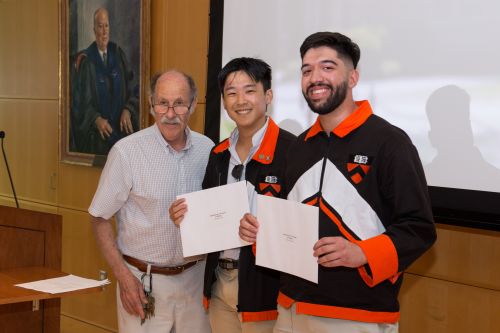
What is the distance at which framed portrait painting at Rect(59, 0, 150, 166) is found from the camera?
441cm

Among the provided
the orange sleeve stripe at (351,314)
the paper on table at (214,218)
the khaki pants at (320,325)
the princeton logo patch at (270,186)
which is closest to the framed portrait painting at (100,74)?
the paper on table at (214,218)

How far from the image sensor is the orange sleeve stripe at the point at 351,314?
1.83m

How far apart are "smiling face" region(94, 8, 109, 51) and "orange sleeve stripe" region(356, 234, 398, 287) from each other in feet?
11.3

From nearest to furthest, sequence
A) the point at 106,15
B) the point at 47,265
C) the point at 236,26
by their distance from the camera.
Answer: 1. the point at 47,265
2. the point at 236,26
3. the point at 106,15

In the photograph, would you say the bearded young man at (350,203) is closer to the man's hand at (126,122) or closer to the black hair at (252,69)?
the black hair at (252,69)

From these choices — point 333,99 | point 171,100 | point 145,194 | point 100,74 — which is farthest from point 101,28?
point 333,99

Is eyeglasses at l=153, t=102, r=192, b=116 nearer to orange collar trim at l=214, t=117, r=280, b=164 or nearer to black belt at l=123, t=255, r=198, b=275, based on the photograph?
orange collar trim at l=214, t=117, r=280, b=164

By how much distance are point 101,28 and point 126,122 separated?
79 centimetres

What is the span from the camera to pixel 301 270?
1.90m

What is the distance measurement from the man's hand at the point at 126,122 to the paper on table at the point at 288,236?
2.66 m

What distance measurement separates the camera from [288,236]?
193 centimetres

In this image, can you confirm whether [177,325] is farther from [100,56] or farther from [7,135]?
[7,135]

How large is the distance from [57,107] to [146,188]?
3.10 metres

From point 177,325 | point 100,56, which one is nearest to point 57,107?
point 100,56
